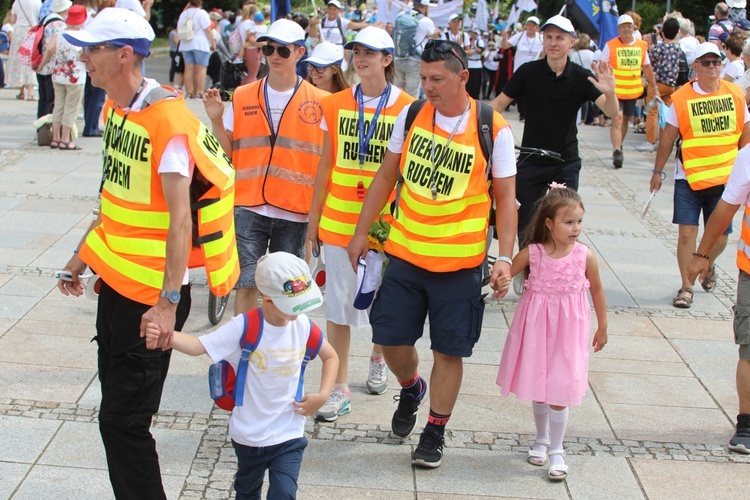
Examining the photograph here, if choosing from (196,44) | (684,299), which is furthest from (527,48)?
(684,299)

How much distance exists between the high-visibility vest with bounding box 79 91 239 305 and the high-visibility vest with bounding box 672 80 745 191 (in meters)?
4.73

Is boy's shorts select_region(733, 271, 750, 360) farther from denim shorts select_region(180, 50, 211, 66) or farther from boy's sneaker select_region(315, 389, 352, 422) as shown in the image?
denim shorts select_region(180, 50, 211, 66)

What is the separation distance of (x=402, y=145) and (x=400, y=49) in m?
10.5

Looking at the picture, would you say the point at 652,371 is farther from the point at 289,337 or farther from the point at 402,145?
the point at 289,337

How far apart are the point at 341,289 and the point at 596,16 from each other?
7647 mm

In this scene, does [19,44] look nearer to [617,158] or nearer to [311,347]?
[617,158]

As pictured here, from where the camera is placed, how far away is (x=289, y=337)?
3754 millimetres

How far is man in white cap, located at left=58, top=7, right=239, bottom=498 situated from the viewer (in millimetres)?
3613

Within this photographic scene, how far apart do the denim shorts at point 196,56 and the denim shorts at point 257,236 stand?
487 inches

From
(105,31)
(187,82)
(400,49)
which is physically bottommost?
(187,82)

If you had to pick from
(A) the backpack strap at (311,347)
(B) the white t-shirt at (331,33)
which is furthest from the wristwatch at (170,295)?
(B) the white t-shirt at (331,33)

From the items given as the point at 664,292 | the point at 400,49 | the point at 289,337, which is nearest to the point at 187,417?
the point at 289,337

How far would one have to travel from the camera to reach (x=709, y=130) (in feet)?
24.9

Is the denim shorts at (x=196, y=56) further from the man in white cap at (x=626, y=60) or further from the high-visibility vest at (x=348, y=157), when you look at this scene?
the high-visibility vest at (x=348, y=157)
